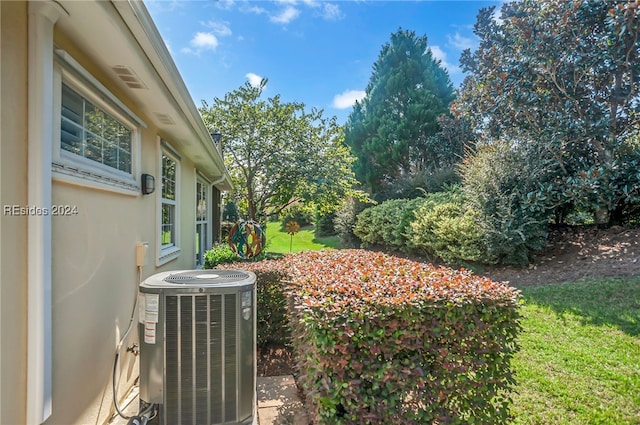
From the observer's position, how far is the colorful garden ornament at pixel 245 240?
258 inches

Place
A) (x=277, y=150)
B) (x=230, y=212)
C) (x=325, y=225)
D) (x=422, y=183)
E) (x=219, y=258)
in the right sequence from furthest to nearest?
(x=325, y=225) → (x=230, y=212) → (x=422, y=183) → (x=277, y=150) → (x=219, y=258)

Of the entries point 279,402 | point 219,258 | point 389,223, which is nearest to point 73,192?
point 279,402

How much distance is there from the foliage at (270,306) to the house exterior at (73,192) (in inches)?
50.4

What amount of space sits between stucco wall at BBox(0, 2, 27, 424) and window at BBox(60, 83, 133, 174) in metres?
0.55

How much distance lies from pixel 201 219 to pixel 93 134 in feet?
19.0

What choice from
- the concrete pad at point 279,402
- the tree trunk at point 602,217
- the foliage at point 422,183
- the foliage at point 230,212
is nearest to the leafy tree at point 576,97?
the tree trunk at point 602,217

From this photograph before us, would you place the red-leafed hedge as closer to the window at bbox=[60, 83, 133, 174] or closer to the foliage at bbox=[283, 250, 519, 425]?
the foliage at bbox=[283, 250, 519, 425]

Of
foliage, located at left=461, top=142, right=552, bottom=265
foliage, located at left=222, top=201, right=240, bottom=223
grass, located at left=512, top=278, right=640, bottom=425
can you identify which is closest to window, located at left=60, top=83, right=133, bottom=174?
grass, located at left=512, top=278, right=640, bottom=425

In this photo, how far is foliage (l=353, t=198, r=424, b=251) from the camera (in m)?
11.7

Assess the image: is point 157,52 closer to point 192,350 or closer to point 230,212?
point 192,350

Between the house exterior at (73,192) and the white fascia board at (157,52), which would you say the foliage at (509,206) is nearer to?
the white fascia board at (157,52)

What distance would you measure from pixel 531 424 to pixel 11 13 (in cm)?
427

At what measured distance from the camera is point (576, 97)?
7770mm

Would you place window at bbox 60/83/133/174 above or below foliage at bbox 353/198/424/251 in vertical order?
above
